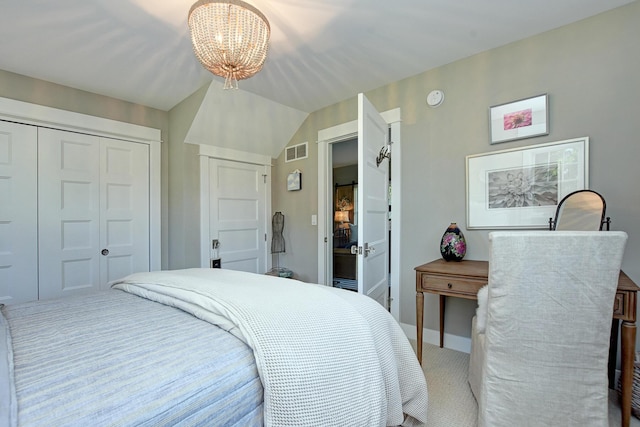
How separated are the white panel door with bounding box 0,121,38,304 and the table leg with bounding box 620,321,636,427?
4068 millimetres

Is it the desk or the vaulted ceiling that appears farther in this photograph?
the vaulted ceiling

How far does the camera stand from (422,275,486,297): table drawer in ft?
5.87

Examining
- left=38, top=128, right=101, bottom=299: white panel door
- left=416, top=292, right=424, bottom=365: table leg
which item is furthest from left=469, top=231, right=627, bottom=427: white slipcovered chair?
left=38, top=128, right=101, bottom=299: white panel door

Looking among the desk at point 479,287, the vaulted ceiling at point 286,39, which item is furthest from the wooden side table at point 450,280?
the vaulted ceiling at point 286,39

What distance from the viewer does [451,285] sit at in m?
1.86

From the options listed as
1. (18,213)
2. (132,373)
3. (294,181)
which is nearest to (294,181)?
(294,181)

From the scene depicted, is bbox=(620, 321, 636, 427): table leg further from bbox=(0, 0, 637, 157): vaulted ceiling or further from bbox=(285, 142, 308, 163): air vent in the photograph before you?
bbox=(285, 142, 308, 163): air vent

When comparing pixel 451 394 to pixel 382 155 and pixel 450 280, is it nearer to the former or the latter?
pixel 450 280

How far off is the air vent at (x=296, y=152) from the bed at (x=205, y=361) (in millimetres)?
2545

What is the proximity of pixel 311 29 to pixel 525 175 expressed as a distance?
5.96 ft

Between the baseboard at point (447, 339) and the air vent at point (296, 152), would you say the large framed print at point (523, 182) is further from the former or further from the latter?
the air vent at point (296, 152)

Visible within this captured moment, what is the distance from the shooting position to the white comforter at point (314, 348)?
0.79 meters

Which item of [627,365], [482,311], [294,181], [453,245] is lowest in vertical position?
[627,365]

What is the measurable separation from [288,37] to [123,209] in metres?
2.37
